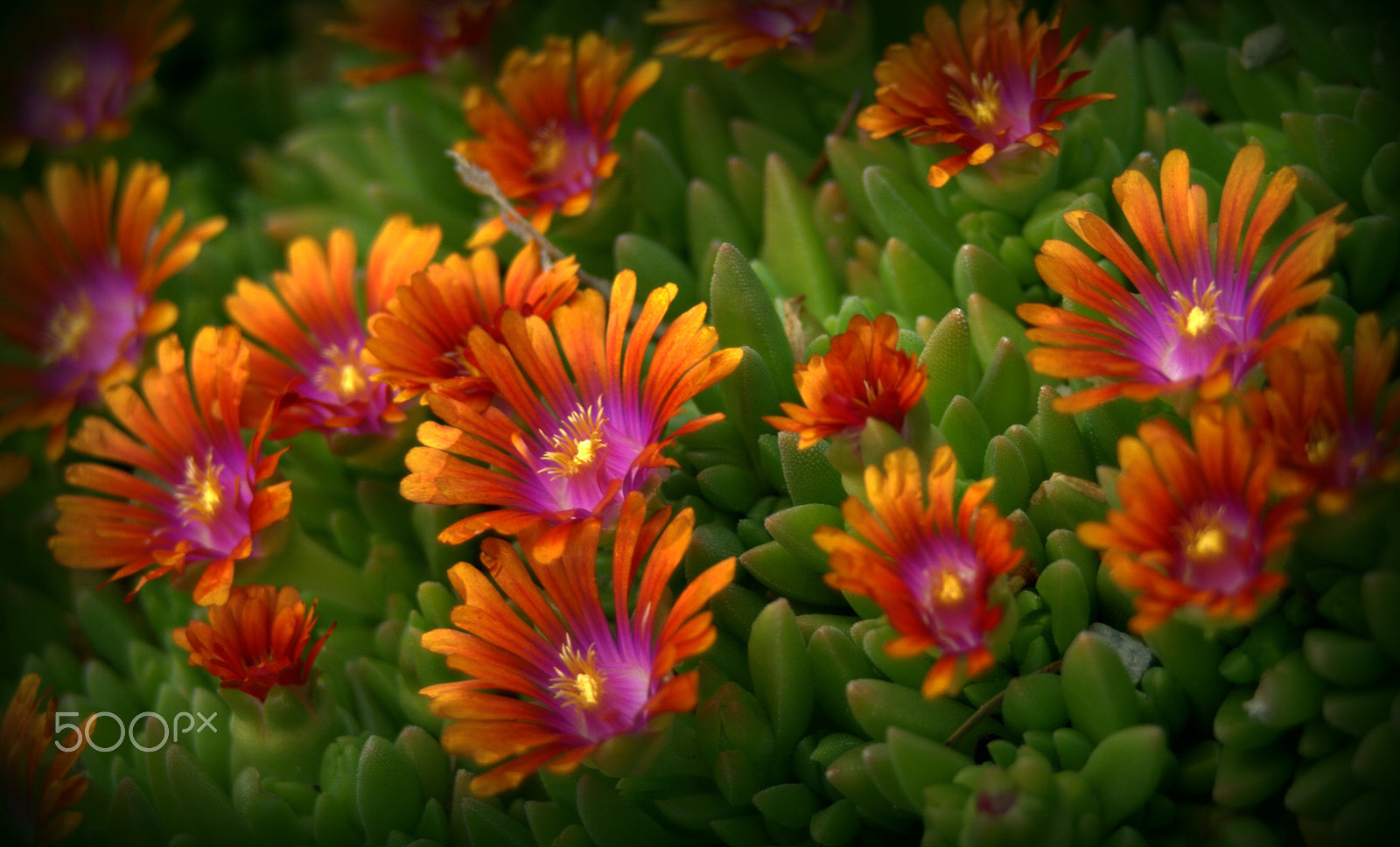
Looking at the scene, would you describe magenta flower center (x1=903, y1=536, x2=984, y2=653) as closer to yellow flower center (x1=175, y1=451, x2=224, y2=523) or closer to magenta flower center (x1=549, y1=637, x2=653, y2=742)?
magenta flower center (x1=549, y1=637, x2=653, y2=742)

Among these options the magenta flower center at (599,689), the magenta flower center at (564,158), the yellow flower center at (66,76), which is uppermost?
the yellow flower center at (66,76)

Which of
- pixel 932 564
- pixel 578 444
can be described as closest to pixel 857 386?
pixel 932 564

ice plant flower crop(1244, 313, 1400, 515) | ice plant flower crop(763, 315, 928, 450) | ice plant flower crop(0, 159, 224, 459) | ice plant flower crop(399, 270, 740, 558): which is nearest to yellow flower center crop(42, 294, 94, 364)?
ice plant flower crop(0, 159, 224, 459)

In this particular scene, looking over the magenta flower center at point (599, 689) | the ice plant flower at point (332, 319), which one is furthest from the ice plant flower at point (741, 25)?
the magenta flower center at point (599, 689)

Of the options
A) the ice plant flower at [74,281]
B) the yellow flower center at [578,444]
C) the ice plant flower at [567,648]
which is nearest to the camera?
the ice plant flower at [567,648]

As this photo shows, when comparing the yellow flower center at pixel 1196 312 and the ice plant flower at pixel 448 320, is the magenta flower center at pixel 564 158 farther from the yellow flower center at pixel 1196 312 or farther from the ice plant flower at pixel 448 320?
the yellow flower center at pixel 1196 312

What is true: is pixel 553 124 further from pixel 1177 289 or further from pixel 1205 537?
pixel 1205 537
